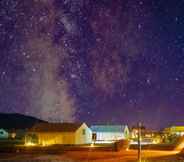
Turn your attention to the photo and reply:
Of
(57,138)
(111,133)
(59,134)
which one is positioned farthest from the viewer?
(111,133)

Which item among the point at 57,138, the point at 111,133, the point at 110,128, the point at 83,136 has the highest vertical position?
the point at 110,128

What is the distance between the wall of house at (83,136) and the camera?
7293 centimetres

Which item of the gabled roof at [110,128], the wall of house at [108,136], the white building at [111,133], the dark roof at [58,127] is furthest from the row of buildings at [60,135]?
the gabled roof at [110,128]

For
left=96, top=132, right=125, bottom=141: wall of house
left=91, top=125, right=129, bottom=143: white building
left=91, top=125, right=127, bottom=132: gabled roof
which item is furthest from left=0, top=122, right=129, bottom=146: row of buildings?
left=91, top=125, right=127, bottom=132: gabled roof

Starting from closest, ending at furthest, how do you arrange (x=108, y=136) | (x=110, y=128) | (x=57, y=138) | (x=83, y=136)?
(x=57, y=138) → (x=83, y=136) → (x=108, y=136) → (x=110, y=128)

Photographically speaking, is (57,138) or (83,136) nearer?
(57,138)

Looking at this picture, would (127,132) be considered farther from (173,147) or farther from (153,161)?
(153,161)

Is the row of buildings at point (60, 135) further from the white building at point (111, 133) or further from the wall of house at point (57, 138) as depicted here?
the white building at point (111, 133)

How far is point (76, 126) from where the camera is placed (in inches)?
2945

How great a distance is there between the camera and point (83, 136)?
247ft

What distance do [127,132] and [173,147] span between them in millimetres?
39619

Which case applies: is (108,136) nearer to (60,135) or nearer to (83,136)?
(83,136)

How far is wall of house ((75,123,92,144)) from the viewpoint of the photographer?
2871 inches

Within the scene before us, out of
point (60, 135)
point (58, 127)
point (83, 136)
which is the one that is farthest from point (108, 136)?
point (60, 135)
